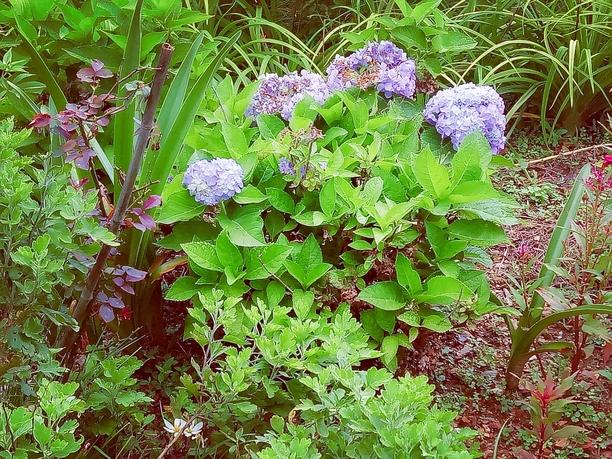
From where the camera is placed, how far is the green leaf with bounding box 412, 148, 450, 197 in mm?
1772

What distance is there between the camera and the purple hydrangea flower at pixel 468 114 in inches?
79.0

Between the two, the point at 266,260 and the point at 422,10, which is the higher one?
the point at 422,10

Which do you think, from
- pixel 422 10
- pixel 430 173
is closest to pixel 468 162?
pixel 430 173

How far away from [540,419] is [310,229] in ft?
2.48

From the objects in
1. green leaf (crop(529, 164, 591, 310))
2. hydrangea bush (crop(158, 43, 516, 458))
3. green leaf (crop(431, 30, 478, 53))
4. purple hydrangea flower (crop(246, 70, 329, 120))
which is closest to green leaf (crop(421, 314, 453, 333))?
hydrangea bush (crop(158, 43, 516, 458))

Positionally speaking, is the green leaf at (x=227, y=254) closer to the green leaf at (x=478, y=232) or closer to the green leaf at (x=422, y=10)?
the green leaf at (x=478, y=232)

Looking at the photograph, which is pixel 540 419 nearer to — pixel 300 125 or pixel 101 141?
pixel 300 125

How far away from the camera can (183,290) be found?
177 centimetres

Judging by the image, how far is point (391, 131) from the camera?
2.13 metres

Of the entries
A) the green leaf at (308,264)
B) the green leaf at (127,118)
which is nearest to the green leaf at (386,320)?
the green leaf at (308,264)

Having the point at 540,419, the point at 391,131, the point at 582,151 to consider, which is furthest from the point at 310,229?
the point at 582,151

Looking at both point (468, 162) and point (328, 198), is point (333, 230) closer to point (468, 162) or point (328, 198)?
point (328, 198)

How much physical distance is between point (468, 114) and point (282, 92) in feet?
1.90

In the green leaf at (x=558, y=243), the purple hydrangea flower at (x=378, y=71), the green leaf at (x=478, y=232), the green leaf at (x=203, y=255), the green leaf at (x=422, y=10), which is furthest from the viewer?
the green leaf at (x=422, y=10)
